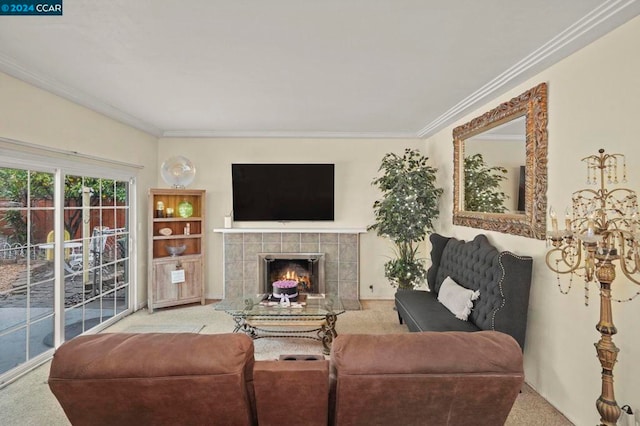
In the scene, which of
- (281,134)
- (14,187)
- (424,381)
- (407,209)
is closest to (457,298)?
(407,209)

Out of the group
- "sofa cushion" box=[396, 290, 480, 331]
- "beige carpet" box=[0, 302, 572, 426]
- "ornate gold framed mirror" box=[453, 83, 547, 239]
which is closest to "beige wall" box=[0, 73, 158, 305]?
"beige carpet" box=[0, 302, 572, 426]

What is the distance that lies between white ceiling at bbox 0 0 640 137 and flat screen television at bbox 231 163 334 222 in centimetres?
136

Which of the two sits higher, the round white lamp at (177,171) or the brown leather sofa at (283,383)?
the round white lamp at (177,171)

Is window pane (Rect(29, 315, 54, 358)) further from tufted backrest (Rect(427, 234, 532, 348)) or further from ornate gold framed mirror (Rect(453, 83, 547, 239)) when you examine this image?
ornate gold framed mirror (Rect(453, 83, 547, 239))

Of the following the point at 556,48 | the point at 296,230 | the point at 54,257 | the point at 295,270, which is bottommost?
the point at 295,270

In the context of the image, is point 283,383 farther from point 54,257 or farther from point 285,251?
point 285,251

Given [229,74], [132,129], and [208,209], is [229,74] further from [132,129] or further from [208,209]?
[208,209]

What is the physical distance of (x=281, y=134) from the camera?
17.1 ft

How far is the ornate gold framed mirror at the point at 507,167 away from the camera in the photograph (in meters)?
2.67

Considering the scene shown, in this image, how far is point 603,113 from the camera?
2092mm

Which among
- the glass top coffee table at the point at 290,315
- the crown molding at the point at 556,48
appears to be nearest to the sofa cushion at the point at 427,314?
the glass top coffee table at the point at 290,315

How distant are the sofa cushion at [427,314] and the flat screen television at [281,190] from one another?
204 cm

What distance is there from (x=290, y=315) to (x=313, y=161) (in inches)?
108

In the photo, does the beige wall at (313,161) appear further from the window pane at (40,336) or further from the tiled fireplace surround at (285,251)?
the window pane at (40,336)
